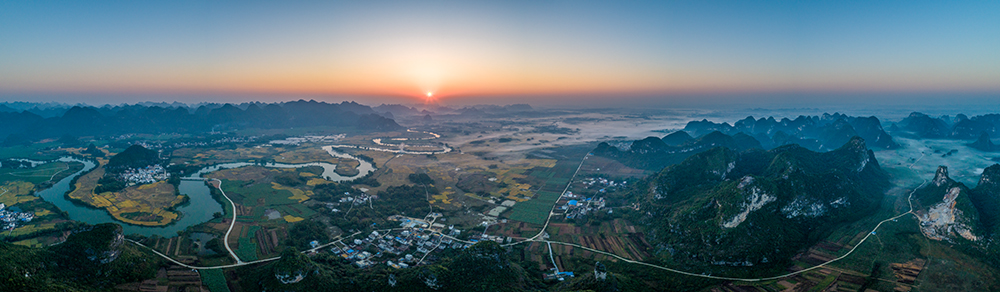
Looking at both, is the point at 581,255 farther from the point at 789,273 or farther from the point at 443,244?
the point at 789,273

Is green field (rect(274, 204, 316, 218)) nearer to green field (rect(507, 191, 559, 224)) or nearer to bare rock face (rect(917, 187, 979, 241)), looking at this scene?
green field (rect(507, 191, 559, 224))

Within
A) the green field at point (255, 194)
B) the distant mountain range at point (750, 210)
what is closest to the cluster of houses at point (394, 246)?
the green field at point (255, 194)

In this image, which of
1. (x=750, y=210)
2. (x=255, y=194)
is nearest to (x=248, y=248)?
(x=255, y=194)

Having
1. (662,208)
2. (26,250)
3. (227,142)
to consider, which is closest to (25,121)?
(227,142)

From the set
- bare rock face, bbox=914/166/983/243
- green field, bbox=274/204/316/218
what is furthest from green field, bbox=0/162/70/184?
bare rock face, bbox=914/166/983/243

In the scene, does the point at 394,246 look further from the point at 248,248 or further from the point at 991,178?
the point at 991,178

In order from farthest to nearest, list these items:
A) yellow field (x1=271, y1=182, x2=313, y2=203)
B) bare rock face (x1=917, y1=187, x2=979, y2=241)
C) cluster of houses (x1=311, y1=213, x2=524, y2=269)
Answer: yellow field (x1=271, y1=182, x2=313, y2=203) → cluster of houses (x1=311, y1=213, x2=524, y2=269) → bare rock face (x1=917, y1=187, x2=979, y2=241)
